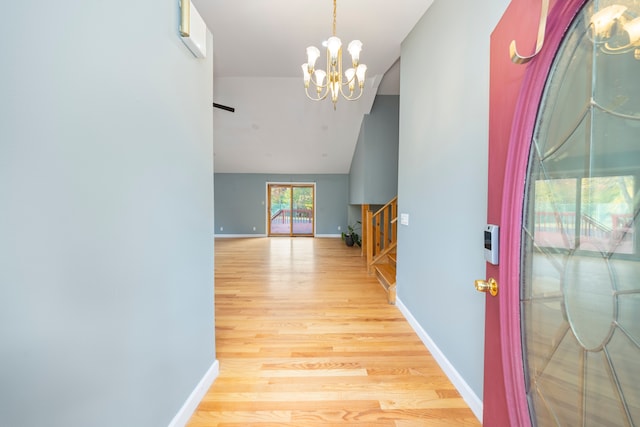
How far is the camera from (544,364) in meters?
0.78

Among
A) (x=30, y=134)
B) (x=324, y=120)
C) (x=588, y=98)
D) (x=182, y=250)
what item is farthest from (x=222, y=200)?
(x=588, y=98)

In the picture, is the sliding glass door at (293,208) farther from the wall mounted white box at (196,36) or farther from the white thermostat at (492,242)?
the white thermostat at (492,242)

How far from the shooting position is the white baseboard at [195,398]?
4.21ft

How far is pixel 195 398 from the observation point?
1.44 metres

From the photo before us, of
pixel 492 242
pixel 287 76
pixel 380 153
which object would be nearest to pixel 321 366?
pixel 492 242

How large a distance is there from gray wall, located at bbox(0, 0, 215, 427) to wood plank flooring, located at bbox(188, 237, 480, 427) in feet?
1.44

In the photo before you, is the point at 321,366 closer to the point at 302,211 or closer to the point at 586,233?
the point at 586,233

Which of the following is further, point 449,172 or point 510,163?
point 449,172

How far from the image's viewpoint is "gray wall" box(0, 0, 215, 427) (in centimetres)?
63

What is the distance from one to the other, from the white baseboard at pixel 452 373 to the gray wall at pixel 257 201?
6.91m

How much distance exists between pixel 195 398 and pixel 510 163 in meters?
1.96

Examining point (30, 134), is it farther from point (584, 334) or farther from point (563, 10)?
point (584, 334)

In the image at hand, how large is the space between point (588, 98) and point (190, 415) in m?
2.18

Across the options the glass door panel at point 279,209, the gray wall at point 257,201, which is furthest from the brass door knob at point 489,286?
the glass door panel at point 279,209
